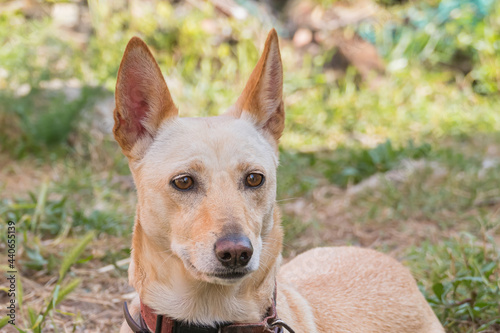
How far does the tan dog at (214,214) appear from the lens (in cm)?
212

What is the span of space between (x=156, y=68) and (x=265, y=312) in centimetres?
120

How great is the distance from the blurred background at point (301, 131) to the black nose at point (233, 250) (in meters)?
0.83

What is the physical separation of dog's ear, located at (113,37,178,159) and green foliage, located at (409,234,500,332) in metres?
1.97

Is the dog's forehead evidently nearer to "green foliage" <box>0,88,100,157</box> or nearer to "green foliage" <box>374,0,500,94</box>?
"green foliage" <box>0,88,100,157</box>

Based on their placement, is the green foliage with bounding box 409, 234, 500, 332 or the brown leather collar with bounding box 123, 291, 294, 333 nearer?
the brown leather collar with bounding box 123, 291, 294, 333

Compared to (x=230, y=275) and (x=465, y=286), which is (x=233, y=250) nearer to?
(x=230, y=275)

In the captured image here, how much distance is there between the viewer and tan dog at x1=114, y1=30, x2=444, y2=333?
2117 millimetres

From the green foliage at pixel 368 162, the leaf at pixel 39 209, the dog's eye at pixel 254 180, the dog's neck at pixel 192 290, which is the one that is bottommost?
the green foliage at pixel 368 162

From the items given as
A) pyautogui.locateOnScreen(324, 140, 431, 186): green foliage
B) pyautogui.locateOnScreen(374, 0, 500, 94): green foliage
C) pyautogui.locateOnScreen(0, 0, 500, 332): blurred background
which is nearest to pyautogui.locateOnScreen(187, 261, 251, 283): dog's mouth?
pyautogui.locateOnScreen(0, 0, 500, 332): blurred background

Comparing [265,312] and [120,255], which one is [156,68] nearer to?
[265,312]

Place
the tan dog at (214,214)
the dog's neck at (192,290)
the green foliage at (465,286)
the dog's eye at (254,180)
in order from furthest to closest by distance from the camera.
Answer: the green foliage at (465,286) → the dog's eye at (254,180) → the dog's neck at (192,290) → the tan dog at (214,214)

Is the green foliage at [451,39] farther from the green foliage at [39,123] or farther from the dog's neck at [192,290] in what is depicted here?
the dog's neck at [192,290]

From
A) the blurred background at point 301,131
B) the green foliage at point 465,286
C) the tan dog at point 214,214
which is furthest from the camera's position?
the blurred background at point 301,131

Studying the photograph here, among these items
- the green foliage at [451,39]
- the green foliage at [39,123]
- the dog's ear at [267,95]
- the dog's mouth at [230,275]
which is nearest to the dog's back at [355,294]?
the dog's mouth at [230,275]
